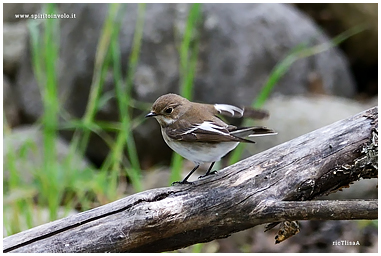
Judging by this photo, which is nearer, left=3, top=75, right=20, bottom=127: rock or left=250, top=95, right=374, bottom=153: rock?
left=250, top=95, right=374, bottom=153: rock

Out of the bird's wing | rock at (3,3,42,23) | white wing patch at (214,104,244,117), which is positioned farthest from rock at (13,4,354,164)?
the bird's wing

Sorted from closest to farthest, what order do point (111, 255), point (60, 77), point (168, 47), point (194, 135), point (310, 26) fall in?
point (111, 255)
point (194, 135)
point (168, 47)
point (60, 77)
point (310, 26)

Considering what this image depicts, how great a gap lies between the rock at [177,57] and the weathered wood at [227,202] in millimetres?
3140

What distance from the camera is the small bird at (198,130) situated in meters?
2.89

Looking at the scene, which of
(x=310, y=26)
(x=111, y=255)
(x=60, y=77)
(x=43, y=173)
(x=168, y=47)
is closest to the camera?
(x=111, y=255)

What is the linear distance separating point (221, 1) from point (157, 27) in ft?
2.71

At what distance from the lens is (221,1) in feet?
19.2

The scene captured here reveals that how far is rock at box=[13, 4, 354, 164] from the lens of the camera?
5777 mm

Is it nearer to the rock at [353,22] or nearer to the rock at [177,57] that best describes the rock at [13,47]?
the rock at [177,57]

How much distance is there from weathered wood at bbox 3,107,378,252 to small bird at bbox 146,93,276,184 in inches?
7.5

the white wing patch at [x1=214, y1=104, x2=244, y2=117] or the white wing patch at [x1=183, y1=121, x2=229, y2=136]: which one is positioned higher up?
the white wing patch at [x1=214, y1=104, x2=244, y2=117]

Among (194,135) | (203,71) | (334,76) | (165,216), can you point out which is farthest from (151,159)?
(165,216)

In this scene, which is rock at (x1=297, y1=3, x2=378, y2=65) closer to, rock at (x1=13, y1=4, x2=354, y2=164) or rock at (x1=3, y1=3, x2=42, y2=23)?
rock at (x1=13, y1=4, x2=354, y2=164)

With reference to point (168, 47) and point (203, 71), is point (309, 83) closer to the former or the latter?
point (203, 71)
